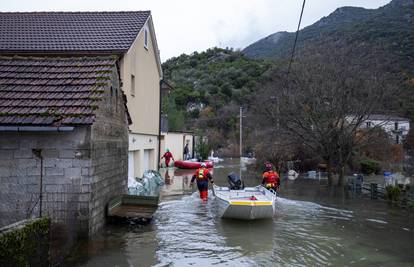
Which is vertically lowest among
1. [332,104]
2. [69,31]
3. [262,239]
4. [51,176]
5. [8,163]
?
[262,239]

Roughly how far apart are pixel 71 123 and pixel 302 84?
17.2m

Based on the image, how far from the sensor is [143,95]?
65.9 ft

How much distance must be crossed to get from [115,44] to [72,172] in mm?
9029

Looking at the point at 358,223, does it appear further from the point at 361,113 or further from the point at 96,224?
the point at 361,113

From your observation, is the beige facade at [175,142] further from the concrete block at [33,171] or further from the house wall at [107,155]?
the concrete block at [33,171]

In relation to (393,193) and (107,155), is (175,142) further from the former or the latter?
(107,155)

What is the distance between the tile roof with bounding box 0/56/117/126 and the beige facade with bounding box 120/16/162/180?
18.3 ft

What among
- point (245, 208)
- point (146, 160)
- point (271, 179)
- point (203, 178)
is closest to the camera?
point (245, 208)

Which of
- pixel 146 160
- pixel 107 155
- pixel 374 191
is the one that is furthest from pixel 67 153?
pixel 374 191

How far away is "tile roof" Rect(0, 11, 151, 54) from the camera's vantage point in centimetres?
1694

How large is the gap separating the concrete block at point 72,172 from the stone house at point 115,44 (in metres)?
7.02

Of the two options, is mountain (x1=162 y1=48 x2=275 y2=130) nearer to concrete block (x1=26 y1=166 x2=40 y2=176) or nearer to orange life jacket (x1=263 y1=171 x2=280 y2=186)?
orange life jacket (x1=263 y1=171 x2=280 y2=186)

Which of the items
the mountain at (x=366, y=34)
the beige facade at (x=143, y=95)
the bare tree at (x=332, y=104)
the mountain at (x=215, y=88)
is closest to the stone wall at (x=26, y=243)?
the beige facade at (x=143, y=95)

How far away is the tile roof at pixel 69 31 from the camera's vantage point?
16941 millimetres
